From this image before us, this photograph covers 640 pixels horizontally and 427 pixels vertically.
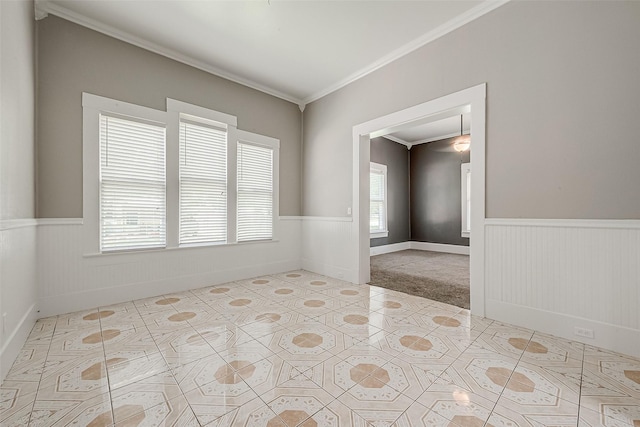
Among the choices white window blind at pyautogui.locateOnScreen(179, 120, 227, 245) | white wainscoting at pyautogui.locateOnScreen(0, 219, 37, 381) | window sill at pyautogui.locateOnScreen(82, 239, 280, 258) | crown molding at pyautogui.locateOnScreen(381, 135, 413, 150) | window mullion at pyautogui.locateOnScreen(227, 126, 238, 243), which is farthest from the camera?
crown molding at pyautogui.locateOnScreen(381, 135, 413, 150)

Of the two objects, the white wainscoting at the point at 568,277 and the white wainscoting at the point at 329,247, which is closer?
the white wainscoting at the point at 568,277

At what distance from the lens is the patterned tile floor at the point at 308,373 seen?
143 centimetres

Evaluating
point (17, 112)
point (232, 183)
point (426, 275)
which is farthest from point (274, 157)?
point (426, 275)

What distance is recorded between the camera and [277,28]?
308 cm

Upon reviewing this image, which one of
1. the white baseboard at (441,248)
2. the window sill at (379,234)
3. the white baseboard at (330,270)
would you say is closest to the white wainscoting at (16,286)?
the white baseboard at (330,270)

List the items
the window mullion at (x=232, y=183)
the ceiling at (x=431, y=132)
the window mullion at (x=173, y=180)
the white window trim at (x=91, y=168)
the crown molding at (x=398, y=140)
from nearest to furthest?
A: the white window trim at (x=91, y=168)
the window mullion at (x=173, y=180)
the window mullion at (x=232, y=183)
the ceiling at (x=431, y=132)
the crown molding at (x=398, y=140)

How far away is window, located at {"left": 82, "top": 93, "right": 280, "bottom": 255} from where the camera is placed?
3.04m

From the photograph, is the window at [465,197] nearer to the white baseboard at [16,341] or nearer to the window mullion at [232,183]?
the window mullion at [232,183]

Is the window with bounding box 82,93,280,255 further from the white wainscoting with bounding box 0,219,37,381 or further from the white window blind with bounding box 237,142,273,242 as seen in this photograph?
the white wainscoting with bounding box 0,219,37,381

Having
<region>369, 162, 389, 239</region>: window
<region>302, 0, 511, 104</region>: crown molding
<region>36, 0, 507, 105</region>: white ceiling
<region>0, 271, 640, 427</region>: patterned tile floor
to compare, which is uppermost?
<region>36, 0, 507, 105</region>: white ceiling

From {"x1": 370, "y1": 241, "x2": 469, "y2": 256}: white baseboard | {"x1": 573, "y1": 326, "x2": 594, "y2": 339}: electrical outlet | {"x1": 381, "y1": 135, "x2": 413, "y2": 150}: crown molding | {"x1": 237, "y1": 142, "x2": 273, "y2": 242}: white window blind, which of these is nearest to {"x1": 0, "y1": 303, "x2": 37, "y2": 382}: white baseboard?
{"x1": 237, "y1": 142, "x2": 273, "y2": 242}: white window blind

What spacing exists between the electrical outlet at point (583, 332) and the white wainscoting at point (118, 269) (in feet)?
12.7

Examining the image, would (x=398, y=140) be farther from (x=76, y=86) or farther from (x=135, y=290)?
(x=135, y=290)

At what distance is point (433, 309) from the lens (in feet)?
9.84
